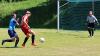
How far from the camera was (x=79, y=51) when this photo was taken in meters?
21.8

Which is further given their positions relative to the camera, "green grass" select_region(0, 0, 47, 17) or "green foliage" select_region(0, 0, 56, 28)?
"green grass" select_region(0, 0, 47, 17)

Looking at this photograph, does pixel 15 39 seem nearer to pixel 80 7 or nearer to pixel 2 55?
pixel 2 55

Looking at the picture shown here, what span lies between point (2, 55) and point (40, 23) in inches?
1420

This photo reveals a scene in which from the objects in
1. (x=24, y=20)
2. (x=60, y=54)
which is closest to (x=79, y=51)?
(x=60, y=54)

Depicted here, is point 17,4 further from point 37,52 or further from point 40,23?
point 37,52

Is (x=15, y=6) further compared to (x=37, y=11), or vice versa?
(x=15, y=6)

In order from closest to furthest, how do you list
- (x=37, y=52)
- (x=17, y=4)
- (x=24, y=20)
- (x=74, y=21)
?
(x=37, y=52), (x=24, y=20), (x=74, y=21), (x=17, y=4)

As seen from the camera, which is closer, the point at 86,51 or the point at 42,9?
the point at 86,51

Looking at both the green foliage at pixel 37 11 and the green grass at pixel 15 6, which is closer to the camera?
the green foliage at pixel 37 11

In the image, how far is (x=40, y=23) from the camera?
5584cm

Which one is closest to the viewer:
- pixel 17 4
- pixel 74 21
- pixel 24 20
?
pixel 24 20

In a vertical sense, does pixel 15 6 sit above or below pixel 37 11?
above

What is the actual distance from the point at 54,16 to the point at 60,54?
3544 centimetres

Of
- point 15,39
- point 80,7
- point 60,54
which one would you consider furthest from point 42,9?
point 60,54
